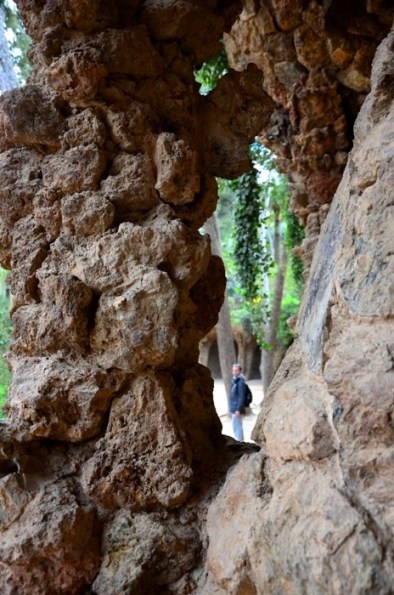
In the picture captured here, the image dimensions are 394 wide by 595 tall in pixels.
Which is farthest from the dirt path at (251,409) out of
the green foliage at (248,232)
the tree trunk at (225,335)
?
the green foliage at (248,232)

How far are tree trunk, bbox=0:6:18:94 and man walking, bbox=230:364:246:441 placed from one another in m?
4.68

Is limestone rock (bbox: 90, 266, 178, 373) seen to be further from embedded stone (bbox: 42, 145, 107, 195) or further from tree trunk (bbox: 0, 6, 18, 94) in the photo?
tree trunk (bbox: 0, 6, 18, 94)

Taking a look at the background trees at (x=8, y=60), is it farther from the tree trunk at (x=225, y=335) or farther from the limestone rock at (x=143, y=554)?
the limestone rock at (x=143, y=554)

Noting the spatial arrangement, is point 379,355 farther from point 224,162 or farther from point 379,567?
point 224,162

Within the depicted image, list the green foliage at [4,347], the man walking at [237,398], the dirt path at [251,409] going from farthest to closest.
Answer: the dirt path at [251,409], the green foliage at [4,347], the man walking at [237,398]

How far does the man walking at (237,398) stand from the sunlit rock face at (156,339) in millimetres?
4410

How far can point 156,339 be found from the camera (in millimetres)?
1654

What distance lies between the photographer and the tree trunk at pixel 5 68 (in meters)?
6.27

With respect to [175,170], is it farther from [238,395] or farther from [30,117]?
[238,395]

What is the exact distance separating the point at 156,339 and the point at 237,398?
4.95 meters

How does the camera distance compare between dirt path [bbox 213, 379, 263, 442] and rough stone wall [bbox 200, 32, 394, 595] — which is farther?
dirt path [bbox 213, 379, 263, 442]

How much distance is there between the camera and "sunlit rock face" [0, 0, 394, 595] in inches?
49.3

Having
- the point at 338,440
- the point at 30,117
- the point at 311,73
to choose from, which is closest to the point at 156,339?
the point at 338,440

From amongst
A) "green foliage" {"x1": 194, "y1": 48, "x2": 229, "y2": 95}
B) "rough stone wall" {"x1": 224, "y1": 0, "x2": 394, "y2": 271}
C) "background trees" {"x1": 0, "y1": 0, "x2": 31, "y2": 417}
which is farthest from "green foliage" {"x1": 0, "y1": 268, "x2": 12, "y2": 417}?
"rough stone wall" {"x1": 224, "y1": 0, "x2": 394, "y2": 271}
